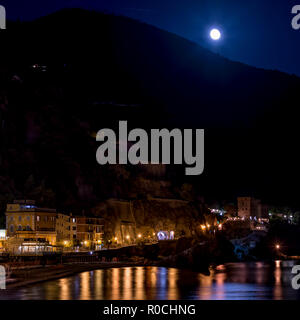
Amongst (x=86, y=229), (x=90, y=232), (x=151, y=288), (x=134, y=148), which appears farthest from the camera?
(x=134, y=148)

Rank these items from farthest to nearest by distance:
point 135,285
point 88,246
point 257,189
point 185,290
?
point 257,189, point 88,246, point 135,285, point 185,290

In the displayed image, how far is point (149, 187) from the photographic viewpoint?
72.8 metres

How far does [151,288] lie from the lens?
100.0 feet

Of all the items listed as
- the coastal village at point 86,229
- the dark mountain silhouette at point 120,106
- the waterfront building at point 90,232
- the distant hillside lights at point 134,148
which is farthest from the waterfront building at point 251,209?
the waterfront building at point 90,232

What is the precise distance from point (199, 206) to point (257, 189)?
65.7 metres

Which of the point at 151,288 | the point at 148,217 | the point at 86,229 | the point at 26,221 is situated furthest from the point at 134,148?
the point at 151,288

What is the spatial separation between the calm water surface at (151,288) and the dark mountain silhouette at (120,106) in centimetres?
2295

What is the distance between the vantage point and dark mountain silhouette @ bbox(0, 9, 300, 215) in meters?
62.8

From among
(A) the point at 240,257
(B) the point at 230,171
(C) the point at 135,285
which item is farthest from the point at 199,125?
(C) the point at 135,285

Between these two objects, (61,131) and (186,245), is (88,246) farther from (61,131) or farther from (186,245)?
(61,131)

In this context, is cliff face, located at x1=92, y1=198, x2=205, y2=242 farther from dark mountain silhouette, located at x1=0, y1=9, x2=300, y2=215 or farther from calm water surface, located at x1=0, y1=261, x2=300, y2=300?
calm water surface, located at x1=0, y1=261, x2=300, y2=300

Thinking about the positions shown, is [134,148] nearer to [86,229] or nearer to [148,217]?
[148,217]

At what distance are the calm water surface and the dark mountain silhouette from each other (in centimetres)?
2295

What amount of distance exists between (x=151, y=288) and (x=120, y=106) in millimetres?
71636
